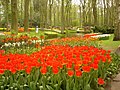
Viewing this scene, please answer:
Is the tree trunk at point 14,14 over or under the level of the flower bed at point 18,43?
over

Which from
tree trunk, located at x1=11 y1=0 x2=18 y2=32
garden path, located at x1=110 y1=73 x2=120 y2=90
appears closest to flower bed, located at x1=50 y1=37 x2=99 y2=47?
garden path, located at x1=110 y1=73 x2=120 y2=90

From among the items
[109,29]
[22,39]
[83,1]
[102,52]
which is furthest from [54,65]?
[83,1]

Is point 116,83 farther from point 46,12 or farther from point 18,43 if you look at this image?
point 46,12

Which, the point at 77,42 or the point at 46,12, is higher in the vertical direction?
the point at 46,12

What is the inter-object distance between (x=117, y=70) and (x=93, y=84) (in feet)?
8.22

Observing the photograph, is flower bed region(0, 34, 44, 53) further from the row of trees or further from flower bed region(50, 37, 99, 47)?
the row of trees

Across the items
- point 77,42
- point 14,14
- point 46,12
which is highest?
point 46,12

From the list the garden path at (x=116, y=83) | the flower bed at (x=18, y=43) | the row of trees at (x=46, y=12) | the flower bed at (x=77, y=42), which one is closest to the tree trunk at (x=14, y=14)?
the row of trees at (x=46, y=12)

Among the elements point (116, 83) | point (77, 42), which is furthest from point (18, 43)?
point (116, 83)

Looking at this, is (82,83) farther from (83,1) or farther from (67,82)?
(83,1)

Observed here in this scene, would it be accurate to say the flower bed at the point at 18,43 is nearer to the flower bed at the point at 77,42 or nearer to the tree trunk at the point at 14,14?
the flower bed at the point at 77,42

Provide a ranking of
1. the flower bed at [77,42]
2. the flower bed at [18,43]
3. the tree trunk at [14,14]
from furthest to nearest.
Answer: the tree trunk at [14,14] → the flower bed at [77,42] → the flower bed at [18,43]

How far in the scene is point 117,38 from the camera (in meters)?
19.2

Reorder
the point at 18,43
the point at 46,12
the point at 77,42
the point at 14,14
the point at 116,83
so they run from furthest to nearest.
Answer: the point at 46,12
the point at 14,14
the point at 77,42
the point at 18,43
the point at 116,83
